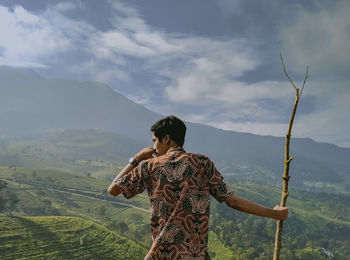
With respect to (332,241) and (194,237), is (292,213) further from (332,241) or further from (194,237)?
(194,237)

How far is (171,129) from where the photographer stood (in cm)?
221

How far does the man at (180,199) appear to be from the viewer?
6.61ft

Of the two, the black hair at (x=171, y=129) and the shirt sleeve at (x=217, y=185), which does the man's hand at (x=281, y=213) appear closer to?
the shirt sleeve at (x=217, y=185)

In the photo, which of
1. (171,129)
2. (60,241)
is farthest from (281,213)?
(60,241)

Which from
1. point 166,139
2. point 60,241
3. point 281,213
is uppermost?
point 166,139

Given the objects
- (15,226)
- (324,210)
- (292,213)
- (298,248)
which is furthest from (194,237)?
(324,210)

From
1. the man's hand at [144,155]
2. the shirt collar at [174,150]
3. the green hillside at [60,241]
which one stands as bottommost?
the green hillside at [60,241]

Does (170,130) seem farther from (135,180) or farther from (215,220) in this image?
(215,220)

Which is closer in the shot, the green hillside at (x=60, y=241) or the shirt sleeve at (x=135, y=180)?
the shirt sleeve at (x=135, y=180)

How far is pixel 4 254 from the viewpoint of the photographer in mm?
62500

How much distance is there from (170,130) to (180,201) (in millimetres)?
540

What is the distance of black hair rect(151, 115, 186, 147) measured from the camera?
222 cm

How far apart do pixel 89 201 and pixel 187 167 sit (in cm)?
12688

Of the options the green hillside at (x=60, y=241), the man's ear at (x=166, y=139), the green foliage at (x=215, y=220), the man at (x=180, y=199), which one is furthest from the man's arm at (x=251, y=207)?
the green foliage at (x=215, y=220)
